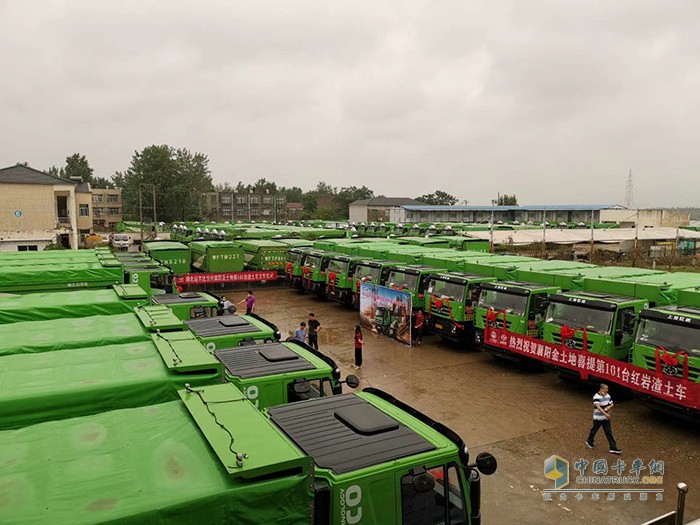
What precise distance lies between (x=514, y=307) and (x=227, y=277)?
17046 millimetres

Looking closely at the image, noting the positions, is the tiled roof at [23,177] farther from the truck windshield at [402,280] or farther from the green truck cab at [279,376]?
the green truck cab at [279,376]

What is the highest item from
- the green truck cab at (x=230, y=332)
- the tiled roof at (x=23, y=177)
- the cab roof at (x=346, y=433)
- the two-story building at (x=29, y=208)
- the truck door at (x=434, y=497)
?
the tiled roof at (x=23, y=177)

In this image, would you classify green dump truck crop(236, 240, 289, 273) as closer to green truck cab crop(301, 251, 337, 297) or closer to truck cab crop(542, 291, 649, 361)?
green truck cab crop(301, 251, 337, 297)

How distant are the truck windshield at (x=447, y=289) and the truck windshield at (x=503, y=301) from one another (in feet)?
2.50

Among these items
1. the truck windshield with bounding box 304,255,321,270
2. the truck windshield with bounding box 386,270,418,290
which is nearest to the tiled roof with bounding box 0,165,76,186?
the truck windshield with bounding box 304,255,321,270

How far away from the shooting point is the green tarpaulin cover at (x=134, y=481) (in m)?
3.58

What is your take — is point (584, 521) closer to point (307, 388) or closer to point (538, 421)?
point (538, 421)

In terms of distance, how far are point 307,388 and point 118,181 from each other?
378 ft

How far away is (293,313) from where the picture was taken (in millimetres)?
22406

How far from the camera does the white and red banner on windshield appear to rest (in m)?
10.2

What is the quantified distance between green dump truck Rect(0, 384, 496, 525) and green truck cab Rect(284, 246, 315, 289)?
20713mm

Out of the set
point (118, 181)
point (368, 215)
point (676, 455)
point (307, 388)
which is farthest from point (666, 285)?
point (118, 181)

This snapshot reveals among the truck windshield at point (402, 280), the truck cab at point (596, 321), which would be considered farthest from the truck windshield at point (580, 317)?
the truck windshield at point (402, 280)

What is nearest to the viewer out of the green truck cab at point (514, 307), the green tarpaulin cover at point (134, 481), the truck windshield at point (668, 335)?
the green tarpaulin cover at point (134, 481)
